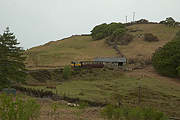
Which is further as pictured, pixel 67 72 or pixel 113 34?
pixel 113 34

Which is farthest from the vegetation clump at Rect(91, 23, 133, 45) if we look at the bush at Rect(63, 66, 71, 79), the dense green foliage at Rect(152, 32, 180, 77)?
the bush at Rect(63, 66, 71, 79)

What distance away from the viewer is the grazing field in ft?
80.1

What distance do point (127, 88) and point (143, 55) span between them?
32634 millimetres

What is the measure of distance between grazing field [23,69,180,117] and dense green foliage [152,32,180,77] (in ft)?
9.62

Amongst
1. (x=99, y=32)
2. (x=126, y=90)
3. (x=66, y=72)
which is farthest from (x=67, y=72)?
(x=99, y=32)

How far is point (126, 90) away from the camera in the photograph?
98.6 feet

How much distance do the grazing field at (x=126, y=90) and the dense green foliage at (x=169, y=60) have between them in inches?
115

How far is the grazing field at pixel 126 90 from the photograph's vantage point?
24.4m

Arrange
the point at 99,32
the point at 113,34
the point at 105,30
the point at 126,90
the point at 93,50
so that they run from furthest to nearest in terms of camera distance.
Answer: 1. the point at 99,32
2. the point at 105,30
3. the point at 113,34
4. the point at 93,50
5. the point at 126,90

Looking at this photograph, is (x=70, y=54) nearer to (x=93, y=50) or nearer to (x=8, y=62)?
(x=93, y=50)

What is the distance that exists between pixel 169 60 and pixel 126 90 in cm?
1525

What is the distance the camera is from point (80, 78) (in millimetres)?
40438

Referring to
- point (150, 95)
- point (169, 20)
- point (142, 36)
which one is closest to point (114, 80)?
point (150, 95)

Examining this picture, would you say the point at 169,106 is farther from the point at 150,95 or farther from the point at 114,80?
the point at 114,80
